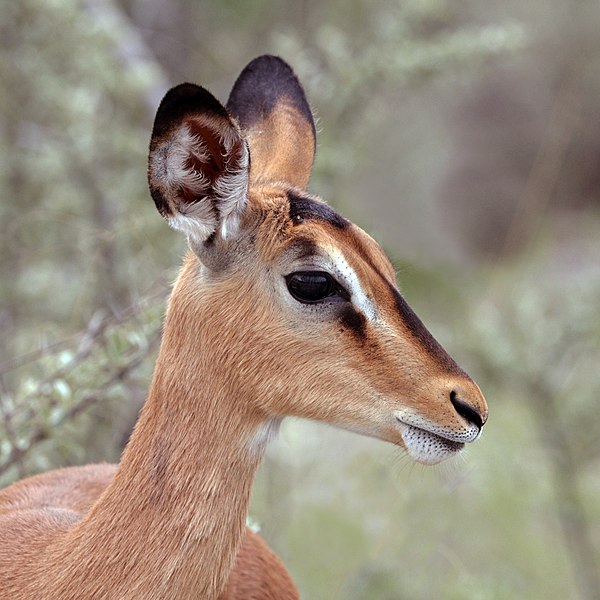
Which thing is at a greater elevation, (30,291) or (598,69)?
(598,69)

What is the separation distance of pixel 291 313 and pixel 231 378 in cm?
26

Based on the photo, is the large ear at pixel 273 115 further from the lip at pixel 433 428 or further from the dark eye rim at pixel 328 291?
the lip at pixel 433 428

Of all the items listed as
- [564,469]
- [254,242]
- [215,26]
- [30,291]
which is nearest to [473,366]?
[564,469]

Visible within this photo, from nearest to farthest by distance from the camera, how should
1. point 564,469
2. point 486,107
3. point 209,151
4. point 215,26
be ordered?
point 209,151, point 564,469, point 215,26, point 486,107

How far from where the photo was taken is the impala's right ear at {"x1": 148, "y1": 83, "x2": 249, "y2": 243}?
297 cm

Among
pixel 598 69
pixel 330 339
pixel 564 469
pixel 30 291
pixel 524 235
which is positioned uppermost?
A: pixel 598 69

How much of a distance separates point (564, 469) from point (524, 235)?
30.2ft

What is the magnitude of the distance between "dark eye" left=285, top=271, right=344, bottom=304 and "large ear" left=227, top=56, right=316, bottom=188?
2.47 feet

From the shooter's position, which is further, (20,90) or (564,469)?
(564,469)

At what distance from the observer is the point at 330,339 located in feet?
10.4

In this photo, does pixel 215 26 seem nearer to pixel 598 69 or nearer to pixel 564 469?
pixel 598 69

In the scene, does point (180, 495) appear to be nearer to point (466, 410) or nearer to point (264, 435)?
point (264, 435)

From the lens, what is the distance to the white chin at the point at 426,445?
3109 mm

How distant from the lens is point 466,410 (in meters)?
3.09
